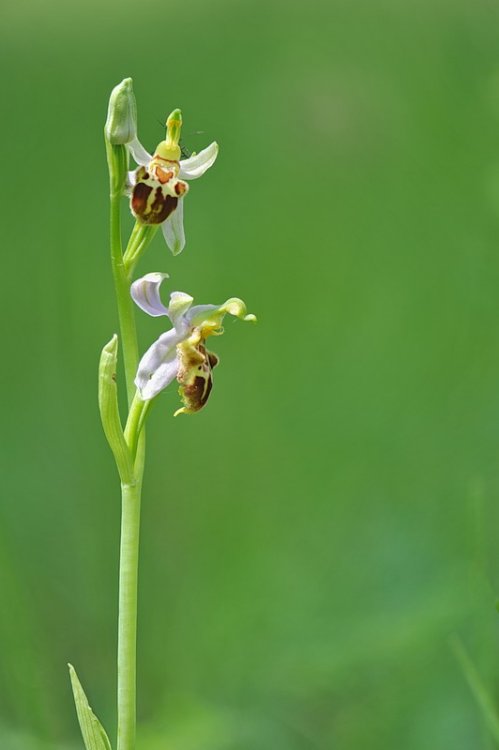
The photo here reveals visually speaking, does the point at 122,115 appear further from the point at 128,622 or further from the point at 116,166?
the point at 128,622

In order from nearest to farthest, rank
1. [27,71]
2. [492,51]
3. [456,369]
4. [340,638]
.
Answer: [340,638]
[456,369]
[492,51]
[27,71]

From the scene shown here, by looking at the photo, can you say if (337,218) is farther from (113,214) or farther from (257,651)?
(113,214)

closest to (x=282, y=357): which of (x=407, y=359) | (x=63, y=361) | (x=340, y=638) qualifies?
(x=407, y=359)

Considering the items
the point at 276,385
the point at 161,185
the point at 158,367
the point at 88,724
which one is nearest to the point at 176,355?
the point at 158,367

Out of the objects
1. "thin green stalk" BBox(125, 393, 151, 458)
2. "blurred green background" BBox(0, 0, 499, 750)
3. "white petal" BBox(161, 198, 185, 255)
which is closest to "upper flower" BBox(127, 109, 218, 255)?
"white petal" BBox(161, 198, 185, 255)

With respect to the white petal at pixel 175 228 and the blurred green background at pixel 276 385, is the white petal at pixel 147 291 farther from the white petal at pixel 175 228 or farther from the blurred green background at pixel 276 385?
the blurred green background at pixel 276 385

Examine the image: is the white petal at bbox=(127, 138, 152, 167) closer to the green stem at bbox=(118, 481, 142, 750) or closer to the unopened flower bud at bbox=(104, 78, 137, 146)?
the unopened flower bud at bbox=(104, 78, 137, 146)

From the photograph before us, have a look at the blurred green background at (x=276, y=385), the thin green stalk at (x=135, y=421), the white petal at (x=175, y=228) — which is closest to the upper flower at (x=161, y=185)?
the white petal at (x=175, y=228)

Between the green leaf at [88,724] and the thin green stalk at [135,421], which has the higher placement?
the thin green stalk at [135,421]
